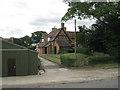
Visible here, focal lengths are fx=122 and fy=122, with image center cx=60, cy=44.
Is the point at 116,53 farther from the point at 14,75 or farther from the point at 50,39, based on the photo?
the point at 50,39

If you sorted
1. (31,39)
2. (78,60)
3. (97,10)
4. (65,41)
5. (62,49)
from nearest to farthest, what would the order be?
1. (97,10)
2. (78,60)
3. (62,49)
4. (65,41)
5. (31,39)

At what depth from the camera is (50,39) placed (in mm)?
42156

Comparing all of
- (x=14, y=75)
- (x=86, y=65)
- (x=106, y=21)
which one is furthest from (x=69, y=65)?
(x=106, y=21)

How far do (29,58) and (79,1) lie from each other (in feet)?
30.3

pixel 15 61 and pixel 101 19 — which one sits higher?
pixel 101 19

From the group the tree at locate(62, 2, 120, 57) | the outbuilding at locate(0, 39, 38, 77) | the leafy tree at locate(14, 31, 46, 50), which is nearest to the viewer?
the outbuilding at locate(0, 39, 38, 77)

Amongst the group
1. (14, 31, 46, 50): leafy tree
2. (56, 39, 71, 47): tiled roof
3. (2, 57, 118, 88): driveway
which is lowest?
(2, 57, 118, 88): driveway

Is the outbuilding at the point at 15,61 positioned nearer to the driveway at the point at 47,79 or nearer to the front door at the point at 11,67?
the front door at the point at 11,67

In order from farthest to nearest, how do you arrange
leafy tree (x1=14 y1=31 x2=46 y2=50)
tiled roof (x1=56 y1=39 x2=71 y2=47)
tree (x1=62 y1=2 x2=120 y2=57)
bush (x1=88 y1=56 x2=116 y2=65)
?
1. leafy tree (x1=14 y1=31 x2=46 y2=50)
2. tiled roof (x1=56 y1=39 x2=71 y2=47)
3. bush (x1=88 y1=56 x2=116 y2=65)
4. tree (x1=62 y1=2 x2=120 y2=57)

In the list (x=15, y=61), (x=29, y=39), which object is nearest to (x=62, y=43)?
(x=15, y=61)

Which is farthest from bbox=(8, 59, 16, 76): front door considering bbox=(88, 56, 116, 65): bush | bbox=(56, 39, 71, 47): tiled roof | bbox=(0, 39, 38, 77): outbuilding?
bbox=(56, 39, 71, 47): tiled roof

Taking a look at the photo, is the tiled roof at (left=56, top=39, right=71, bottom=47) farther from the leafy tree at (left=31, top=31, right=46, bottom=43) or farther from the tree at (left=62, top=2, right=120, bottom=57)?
the leafy tree at (left=31, top=31, right=46, bottom=43)

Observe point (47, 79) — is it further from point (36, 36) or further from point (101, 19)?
point (36, 36)

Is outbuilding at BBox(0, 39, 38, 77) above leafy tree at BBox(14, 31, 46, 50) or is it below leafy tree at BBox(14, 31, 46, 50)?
below
